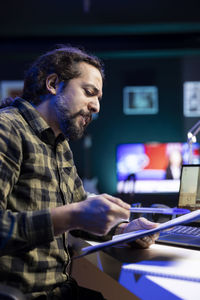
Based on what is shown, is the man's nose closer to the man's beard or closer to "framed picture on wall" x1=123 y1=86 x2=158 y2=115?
the man's beard

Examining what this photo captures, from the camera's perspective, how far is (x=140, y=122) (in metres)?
5.32

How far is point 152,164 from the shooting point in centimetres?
483

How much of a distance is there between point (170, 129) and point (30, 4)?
8.20 ft

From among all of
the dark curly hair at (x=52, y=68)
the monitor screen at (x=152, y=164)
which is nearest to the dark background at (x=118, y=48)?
the monitor screen at (x=152, y=164)

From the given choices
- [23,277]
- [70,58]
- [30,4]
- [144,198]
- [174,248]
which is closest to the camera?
[23,277]

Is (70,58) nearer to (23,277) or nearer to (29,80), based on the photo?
(29,80)

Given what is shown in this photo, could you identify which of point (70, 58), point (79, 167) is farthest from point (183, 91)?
point (70, 58)

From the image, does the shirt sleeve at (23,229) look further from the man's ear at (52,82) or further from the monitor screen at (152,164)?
the monitor screen at (152,164)

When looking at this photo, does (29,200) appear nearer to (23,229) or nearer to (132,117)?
(23,229)

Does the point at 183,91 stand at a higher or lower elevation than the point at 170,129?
higher

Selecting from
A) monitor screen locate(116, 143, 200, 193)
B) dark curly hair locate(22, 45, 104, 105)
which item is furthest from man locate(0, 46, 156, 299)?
monitor screen locate(116, 143, 200, 193)

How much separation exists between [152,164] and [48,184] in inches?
151

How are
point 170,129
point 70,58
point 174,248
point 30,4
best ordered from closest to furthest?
point 174,248 → point 70,58 → point 30,4 → point 170,129

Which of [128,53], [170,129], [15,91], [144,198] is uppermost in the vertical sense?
[128,53]
